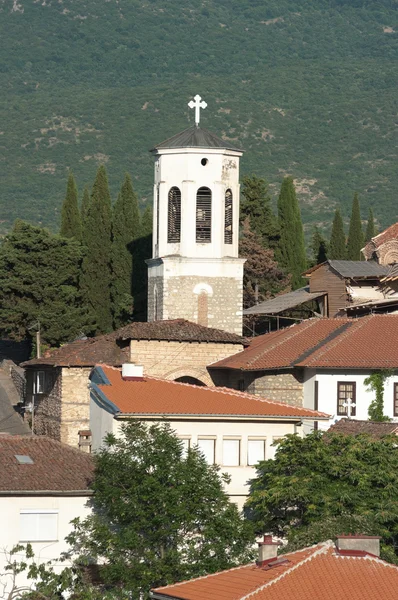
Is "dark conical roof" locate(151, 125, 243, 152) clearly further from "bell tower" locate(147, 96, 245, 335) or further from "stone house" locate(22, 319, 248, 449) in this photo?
"stone house" locate(22, 319, 248, 449)

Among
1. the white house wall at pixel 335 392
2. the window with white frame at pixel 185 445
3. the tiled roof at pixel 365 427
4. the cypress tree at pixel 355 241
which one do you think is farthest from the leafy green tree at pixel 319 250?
the window with white frame at pixel 185 445

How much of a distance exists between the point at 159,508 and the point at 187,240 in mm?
26972

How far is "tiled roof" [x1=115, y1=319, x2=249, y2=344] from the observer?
5838 centimetres

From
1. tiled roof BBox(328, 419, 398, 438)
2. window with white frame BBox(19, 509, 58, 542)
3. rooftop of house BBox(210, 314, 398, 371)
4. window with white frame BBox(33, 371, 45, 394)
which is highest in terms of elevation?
rooftop of house BBox(210, 314, 398, 371)

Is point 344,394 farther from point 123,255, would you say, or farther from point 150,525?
point 123,255

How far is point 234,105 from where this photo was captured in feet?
543

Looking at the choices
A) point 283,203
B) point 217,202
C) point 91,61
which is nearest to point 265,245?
point 283,203

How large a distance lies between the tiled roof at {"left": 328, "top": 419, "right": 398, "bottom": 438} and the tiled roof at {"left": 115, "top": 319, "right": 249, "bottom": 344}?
9.83 meters

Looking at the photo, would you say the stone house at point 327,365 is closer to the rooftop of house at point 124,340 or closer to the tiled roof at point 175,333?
the tiled roof at point 175,333

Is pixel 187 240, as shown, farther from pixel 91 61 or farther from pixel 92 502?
pixel 91 61

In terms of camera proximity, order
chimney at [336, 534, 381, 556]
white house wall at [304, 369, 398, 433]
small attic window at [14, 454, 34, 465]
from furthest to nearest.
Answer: white house wall at [304, 369, 398, 433]
small attic window at [14, 454, 34, 465]
chimney at [336, 534, 381, 556]

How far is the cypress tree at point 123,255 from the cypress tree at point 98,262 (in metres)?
0.32

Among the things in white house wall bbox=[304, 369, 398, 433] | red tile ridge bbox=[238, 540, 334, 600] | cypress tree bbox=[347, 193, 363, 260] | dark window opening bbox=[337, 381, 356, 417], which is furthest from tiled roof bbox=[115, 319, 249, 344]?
cypress tree bbox=[347, 193, 363, 260]

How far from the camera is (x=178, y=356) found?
58.6 m
